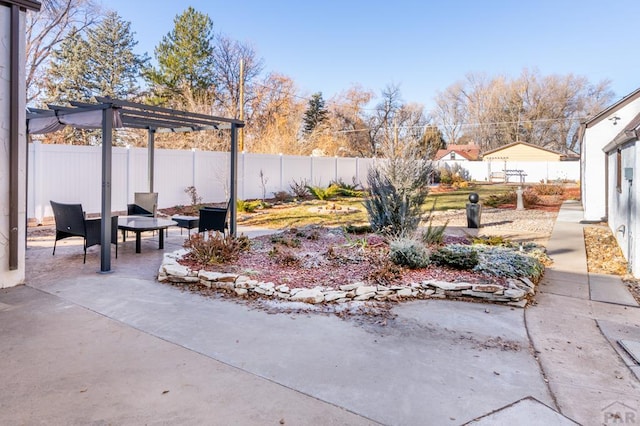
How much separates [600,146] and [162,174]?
12949 millimetres

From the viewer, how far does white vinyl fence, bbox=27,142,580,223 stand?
10.4m

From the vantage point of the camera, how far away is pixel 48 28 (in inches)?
792

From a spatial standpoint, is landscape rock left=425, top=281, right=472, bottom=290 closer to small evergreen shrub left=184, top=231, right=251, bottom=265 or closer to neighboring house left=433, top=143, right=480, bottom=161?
small evergreen shrub left=184, top=231, right=251, bottom=265

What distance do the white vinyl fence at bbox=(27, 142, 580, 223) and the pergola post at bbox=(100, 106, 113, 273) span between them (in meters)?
5.08

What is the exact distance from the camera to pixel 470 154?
1668 inches

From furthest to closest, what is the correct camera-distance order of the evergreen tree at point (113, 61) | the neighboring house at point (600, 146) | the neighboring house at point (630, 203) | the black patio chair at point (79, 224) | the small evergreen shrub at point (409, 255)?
the evergreen tree at point (113, 61)
the neighboring house at point (600, 146)
the black patio chair at point (79, 224)
the neighboring house at point (630, 203)
the small evergreen shrub at point (409, 255)

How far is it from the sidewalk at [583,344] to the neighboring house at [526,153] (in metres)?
34.1

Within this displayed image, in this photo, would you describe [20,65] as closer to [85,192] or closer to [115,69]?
[85,192]

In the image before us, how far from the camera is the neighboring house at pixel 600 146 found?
1168 cm

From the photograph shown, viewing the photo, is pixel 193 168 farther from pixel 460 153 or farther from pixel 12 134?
pixel 460 153

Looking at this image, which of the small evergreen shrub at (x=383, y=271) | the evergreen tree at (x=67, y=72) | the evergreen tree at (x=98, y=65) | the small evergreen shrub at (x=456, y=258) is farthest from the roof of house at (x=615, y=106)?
the evergreen tree at (x=67, y=72)

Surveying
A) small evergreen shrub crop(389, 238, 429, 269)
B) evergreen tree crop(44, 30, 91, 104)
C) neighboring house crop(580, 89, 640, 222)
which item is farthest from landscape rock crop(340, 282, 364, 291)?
evergreen tree crop(44, 30, 91, 104)

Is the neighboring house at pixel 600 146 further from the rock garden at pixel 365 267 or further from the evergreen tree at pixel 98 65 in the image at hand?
the evergreen tree at pixel 98 65

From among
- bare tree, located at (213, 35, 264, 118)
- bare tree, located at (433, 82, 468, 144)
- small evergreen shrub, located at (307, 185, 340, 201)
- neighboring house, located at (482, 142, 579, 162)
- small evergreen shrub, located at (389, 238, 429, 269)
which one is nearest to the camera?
small evergreen shrub, located at (389, 238, 429, 269)
